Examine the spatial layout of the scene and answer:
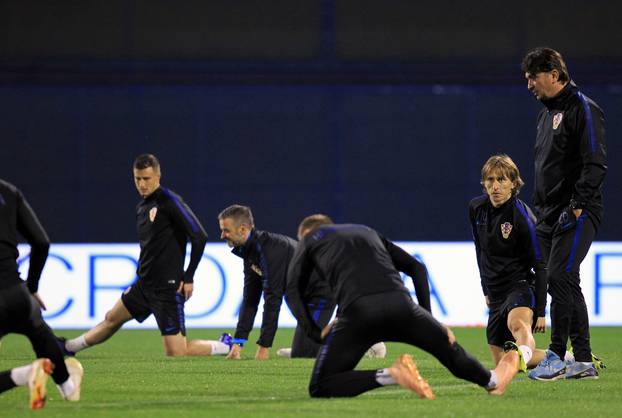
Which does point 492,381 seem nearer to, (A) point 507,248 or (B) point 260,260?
(A) point 507,248

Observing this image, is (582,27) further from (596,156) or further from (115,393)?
(115,393)

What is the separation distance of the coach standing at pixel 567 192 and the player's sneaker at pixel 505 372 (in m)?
1.09

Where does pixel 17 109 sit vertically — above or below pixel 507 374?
above

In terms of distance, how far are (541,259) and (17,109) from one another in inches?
609

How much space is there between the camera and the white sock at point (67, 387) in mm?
7607

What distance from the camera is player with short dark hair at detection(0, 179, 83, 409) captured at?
7078 millimetres

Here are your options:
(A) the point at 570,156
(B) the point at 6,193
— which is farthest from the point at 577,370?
(B) the point at 6,193

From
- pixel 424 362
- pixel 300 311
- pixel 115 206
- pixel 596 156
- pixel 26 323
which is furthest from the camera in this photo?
pixel 115 206

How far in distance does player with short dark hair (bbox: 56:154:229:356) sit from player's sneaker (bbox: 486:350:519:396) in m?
4.36

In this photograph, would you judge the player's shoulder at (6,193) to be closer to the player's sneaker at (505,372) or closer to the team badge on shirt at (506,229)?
the player's sneaker at (505,372)

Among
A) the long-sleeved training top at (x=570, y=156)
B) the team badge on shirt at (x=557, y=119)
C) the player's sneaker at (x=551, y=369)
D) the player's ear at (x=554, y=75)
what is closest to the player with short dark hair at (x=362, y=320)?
the player's sneaker at (x=551, y=369)

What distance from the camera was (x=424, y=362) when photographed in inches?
445

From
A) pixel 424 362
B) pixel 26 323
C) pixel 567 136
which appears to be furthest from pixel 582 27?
pixel 26 323

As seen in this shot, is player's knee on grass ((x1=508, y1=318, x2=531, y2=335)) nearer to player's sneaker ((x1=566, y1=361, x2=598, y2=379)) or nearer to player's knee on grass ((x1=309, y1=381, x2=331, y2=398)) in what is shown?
player's sneaker ((x1=566, y1=361, x2=598, y2=379))
